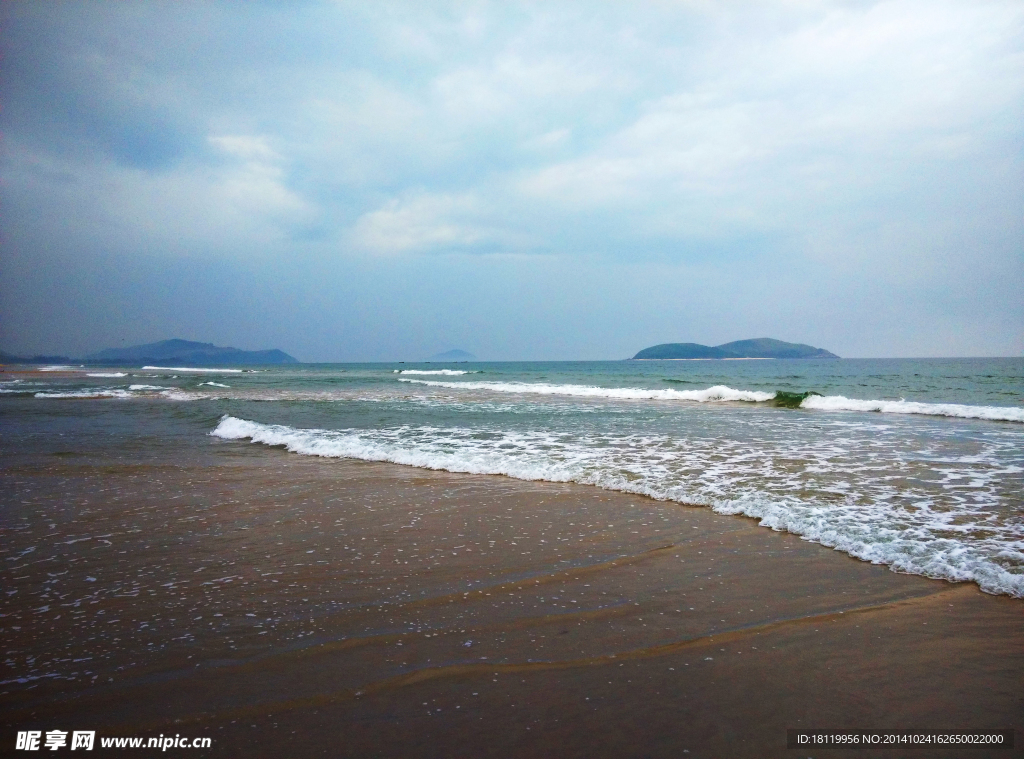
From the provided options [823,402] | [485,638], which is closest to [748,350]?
[823,402]

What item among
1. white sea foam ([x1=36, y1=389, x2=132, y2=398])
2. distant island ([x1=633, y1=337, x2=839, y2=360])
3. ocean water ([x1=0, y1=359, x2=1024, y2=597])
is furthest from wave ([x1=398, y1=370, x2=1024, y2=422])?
distant island ([x1=633, y1=337, x2=839, y2=360])

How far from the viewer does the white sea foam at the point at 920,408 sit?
17.5m

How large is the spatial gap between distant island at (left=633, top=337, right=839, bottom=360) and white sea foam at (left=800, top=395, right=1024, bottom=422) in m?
142

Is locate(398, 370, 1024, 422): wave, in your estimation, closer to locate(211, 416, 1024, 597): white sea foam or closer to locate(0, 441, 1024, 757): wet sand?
locate(211, 416, 1024, 597): white sea foam

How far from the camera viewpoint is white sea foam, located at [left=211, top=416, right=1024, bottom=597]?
17.6ft

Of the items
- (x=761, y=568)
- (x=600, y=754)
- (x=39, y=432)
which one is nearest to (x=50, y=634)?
(x=600, y=754)

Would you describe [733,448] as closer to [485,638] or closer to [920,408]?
[485,638]

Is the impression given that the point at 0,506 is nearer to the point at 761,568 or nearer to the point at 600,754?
the point at 600,754

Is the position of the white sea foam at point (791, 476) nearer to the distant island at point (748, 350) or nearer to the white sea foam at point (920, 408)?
the white sea foam at point (920, 408)

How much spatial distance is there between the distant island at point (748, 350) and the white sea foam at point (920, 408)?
467ft

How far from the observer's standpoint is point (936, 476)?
8617mm

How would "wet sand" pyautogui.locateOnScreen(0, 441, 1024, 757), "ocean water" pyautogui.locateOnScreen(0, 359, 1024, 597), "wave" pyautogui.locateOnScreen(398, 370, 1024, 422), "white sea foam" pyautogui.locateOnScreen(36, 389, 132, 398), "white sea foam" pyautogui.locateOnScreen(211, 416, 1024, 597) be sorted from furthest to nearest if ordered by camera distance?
1. "white sea foam" pyautogui.locateOnScreen(36, 389, 132, 398)
2. "wave" pyautogui.locateOnScreen(398, 370, 1024, 422)
3. "ocean water" pyautogui.locateOnScreen(0, 359, 1024, 597)
4. "white sea foam" pyautogui.locateOnScreen(211, 416, 1024, 597)
5. "wet sand" pyautogui.locateOnScreen(0, 441, 1024, 757)

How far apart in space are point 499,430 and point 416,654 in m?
11.3

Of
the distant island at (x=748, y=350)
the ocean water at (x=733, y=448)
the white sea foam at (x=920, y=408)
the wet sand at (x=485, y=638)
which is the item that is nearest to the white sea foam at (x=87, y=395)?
the ocean water at (x=733, y=448)
